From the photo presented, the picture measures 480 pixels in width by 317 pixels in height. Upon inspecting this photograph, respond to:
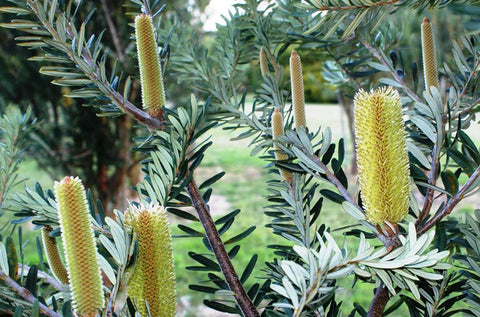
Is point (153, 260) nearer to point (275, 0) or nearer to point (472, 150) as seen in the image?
point (472, 150)

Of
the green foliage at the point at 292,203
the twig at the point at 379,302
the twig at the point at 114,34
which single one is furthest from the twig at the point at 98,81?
the twig at the point at 114,34

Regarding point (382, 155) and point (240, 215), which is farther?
point (240, 215)

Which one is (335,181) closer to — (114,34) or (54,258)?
(54,258)

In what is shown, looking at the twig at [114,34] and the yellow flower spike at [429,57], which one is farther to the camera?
the twig at [114,34]

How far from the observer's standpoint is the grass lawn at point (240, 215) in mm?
2363

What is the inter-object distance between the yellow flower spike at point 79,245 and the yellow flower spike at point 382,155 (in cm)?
17

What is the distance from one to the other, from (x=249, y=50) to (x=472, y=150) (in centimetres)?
35

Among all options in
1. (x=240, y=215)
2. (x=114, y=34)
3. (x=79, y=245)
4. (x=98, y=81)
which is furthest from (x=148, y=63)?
(x=240, y=215)

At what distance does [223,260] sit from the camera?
0.31m

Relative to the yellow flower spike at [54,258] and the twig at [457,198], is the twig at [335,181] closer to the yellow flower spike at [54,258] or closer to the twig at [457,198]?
the twig at [457,198]

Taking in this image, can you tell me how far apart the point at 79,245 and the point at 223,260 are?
11 centimetres

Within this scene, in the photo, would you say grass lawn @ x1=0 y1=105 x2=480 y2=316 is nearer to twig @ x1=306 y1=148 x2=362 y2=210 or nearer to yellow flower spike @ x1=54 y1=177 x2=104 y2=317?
twig @ x1=306 y1=148 x2=362 y2=210

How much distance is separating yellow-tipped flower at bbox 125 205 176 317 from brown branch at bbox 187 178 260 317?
7 centimetres

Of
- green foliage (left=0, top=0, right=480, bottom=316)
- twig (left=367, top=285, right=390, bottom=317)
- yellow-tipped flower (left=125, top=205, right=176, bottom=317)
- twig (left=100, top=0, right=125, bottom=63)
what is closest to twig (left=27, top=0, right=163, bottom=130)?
green foliage (left=0, top=0, right=480, bottom=316)
